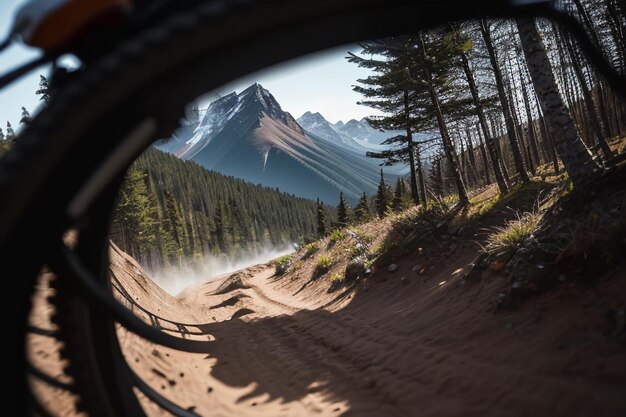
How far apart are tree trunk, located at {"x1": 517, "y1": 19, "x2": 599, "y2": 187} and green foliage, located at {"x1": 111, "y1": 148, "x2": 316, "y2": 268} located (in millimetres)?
38303

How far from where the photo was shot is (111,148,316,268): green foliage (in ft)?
188

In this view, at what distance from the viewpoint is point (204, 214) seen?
90.2 meters

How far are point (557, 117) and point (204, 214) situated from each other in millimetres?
90051

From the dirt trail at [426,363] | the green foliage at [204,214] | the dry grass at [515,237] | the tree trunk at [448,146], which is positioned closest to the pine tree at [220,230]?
the green foliage at [204,214]

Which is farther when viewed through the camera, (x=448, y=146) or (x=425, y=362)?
(x=448, y=146)

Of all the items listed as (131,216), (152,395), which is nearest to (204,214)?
(131,216)

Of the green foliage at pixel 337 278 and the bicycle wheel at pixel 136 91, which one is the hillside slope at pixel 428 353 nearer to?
the green foliage at pixel 337 278

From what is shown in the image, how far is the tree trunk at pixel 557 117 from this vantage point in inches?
221

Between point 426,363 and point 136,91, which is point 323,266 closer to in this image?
point 426,363

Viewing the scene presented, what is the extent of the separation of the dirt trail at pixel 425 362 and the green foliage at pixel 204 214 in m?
36.0

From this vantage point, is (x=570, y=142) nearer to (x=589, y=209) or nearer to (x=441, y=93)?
(x=589, y=209)

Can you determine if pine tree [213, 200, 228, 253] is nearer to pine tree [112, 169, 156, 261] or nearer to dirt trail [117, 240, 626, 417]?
pine tree [112, 169, 156, 261]

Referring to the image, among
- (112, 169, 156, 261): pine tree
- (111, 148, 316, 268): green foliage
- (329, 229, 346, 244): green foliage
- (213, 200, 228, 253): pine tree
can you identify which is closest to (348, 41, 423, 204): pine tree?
(329, 229, 346, 244): green foliage

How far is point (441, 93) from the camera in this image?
18828 millimetres
